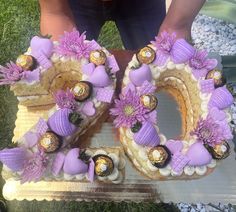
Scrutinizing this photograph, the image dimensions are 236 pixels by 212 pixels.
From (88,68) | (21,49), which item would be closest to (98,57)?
(88,68)

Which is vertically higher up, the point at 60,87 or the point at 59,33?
the point at 59,33

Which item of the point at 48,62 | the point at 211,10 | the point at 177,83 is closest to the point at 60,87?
the point at 48,62

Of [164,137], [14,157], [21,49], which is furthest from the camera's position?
[21,49]

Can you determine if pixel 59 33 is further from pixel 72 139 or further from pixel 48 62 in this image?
pixel 72 139

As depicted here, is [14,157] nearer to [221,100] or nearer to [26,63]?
[26,63]

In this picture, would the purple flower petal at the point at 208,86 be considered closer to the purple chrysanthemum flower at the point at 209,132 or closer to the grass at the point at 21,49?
the purple chrysanthemum flower at the point at 209,132
